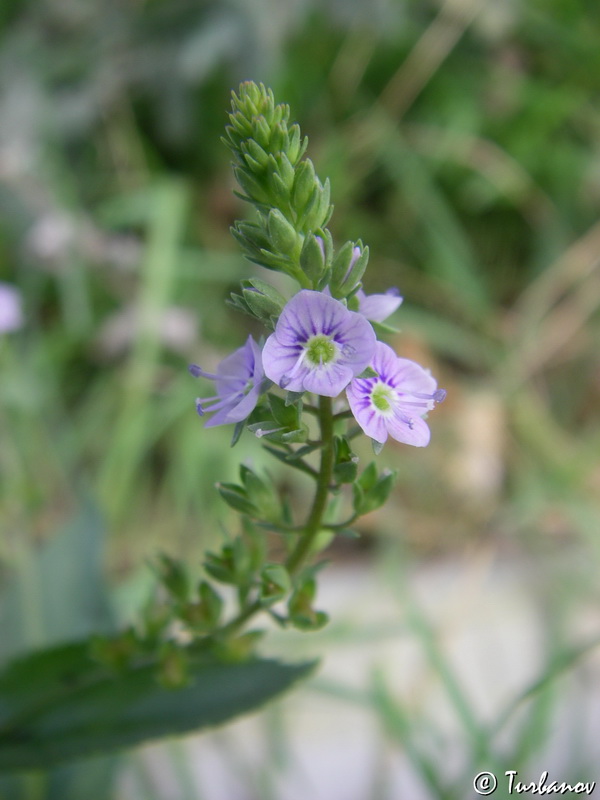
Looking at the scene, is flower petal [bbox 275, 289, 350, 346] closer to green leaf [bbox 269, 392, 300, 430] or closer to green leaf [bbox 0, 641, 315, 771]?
green leaf [bbox 269, 392, 300, 430]

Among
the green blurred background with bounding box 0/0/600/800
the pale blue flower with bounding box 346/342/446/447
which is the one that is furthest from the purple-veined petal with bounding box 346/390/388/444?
the green blurred background with bounding box 0/0/600/800

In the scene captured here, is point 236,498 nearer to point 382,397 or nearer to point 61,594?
point 382,397

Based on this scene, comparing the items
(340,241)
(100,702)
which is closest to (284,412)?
(100,702)

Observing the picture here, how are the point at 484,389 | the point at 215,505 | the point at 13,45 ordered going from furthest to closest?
the point at 13,45 < the point at 484,389 < the point at 215,505

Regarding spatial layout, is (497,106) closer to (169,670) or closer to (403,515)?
(403,515)


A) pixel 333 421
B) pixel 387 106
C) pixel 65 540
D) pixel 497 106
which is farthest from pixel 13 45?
pixel 333 421

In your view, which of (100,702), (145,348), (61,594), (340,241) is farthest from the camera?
(340,241)
